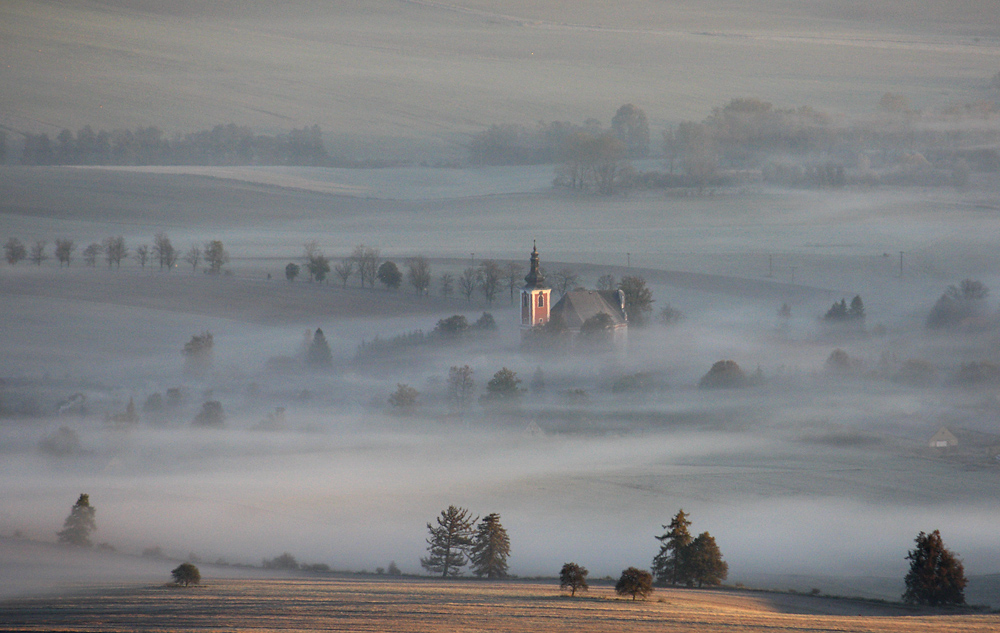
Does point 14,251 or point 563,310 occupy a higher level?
point 14,251

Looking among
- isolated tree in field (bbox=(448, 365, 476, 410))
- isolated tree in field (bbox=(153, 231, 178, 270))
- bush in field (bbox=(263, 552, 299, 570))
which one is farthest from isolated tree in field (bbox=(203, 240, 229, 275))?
bush in field (bbox=(263, 552, 299, 570))

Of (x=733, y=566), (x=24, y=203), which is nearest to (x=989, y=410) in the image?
(x=733, y=566)

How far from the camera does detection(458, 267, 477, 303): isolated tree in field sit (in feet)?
466

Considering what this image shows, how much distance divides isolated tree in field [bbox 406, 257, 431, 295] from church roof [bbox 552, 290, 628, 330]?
1012 inches

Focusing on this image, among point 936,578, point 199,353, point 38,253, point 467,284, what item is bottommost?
point 936,578

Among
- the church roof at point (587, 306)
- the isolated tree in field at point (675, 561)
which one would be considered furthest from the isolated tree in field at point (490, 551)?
the church roof at point (587, 306)

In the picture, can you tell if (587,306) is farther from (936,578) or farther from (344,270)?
(936,578)

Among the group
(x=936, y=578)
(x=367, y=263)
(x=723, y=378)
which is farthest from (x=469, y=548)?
(x=367, y=263)

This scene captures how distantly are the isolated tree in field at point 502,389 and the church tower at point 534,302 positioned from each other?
629 inches

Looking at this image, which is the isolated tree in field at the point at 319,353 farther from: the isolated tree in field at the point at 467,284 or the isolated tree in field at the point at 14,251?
the isolated tree in field at the point at 14,251

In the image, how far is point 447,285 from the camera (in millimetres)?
144000

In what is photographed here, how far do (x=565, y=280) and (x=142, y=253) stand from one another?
59.9m

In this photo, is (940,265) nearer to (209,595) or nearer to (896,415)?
(896,415)

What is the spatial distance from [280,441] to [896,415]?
5820cm
